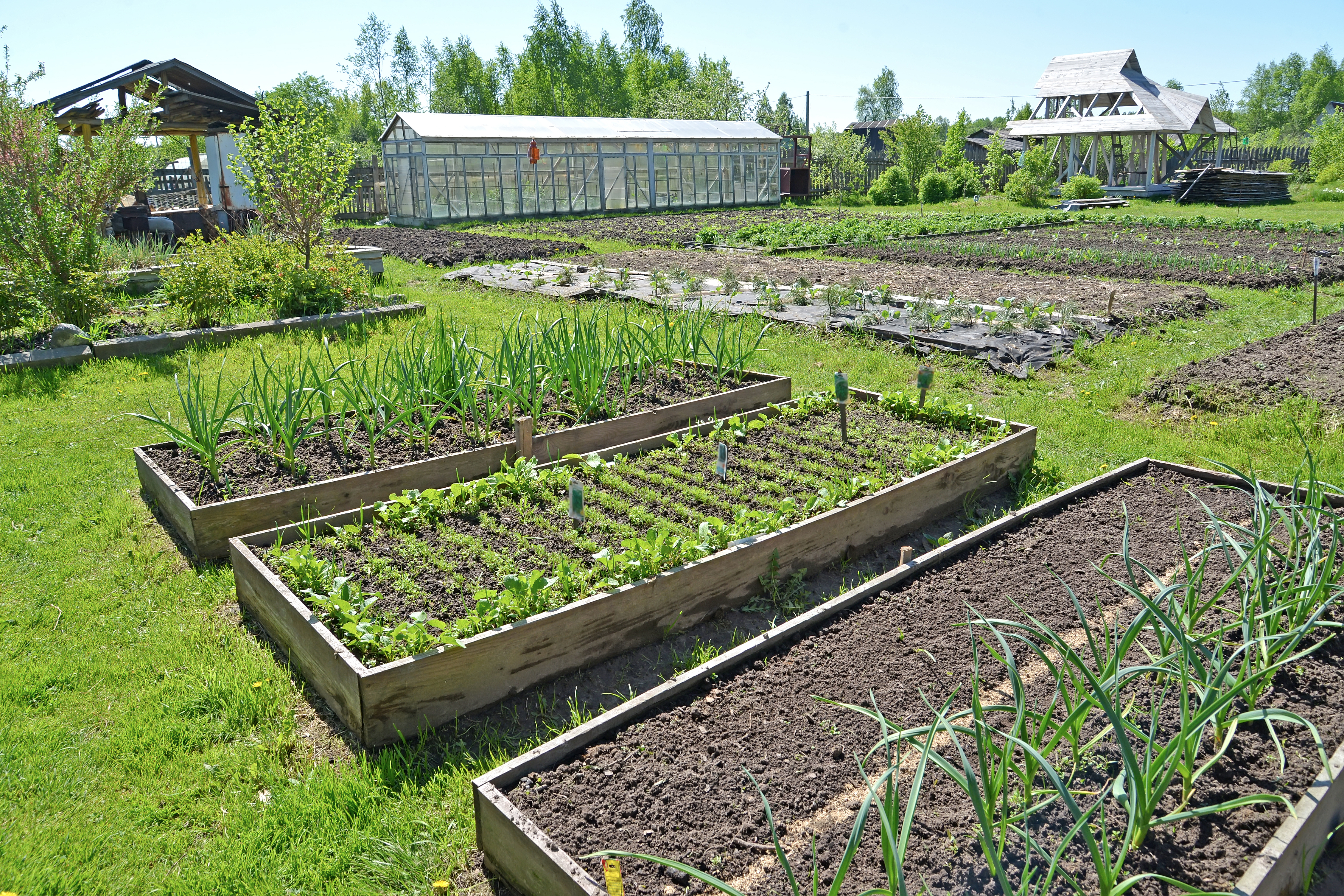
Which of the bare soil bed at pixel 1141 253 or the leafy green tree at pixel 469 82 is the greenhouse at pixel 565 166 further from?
the leafy green tree at pixel 469 82

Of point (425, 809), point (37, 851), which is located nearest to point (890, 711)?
point (425, 809)

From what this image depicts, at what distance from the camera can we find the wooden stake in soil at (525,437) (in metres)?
4.44

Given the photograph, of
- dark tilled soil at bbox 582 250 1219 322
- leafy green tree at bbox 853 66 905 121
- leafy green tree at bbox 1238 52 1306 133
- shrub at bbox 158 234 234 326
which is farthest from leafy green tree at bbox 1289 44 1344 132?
shrub at bbox 158 234 234 326

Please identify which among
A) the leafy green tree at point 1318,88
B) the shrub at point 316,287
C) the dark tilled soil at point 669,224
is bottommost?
the shrub at point 316,287

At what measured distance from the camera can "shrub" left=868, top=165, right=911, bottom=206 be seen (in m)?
29.3

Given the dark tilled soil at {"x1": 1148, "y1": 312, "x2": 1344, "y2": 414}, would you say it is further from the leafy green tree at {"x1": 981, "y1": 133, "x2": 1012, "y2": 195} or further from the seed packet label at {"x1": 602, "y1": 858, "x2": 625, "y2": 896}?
the leafy green tree at {"x1": 981, "y1": 133, "x2": 1012, "y2": 195}

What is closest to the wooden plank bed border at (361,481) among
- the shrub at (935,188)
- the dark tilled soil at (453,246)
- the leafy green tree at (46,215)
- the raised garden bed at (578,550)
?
the raised garden bed at (578,550)

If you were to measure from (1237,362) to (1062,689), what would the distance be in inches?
224

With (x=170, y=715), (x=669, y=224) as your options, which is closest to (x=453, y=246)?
(x=669, y=224)

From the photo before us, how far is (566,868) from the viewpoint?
6.35ft

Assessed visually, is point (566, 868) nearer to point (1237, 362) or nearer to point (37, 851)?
point (37, 851)

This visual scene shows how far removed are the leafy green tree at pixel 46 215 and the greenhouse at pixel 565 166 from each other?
47.4 ft

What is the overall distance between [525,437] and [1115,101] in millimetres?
32068

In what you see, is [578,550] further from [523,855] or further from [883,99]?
[883,99]
